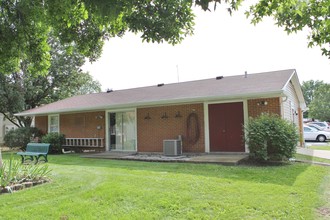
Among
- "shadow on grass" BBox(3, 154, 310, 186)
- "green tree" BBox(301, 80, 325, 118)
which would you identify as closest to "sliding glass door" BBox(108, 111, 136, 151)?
"shadow on grass" BBox(3, 154, 310, 186)

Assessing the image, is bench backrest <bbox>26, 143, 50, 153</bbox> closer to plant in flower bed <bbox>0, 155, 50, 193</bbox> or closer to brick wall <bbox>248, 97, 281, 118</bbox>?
plant in flower bed <bbox>0, 155, 50, 193</bbox>

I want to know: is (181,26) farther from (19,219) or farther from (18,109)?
(18,109)

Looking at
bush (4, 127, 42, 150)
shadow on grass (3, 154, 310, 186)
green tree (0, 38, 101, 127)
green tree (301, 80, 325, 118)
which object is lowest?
shadow on grass (3, 154, 310, 186)

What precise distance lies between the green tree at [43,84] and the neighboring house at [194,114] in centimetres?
846

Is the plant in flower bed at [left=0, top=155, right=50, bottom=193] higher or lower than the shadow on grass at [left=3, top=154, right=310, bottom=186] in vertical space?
higher

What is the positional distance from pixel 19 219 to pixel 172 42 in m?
3.85

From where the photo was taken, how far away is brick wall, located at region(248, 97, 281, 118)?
11301 mm

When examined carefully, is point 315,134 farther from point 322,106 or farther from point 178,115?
point 322,106

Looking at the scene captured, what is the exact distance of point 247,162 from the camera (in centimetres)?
1018

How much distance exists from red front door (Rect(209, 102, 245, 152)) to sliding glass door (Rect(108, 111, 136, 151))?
472 cm

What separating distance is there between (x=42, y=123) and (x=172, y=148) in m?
12.5

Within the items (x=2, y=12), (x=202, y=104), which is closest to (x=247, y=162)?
(x=202, y=104)

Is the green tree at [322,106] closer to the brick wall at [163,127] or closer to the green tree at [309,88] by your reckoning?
the green tree at [309,88]

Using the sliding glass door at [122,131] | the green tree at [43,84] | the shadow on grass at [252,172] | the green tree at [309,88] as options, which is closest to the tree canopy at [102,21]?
the shadow on grass at [252,172]
